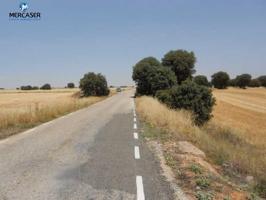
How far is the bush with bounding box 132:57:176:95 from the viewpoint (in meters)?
60.6

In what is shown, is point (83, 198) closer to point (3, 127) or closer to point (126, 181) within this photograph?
point (126, 181)

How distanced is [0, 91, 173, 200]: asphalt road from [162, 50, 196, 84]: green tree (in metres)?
61.4

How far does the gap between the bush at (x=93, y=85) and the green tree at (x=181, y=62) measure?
14.5 m

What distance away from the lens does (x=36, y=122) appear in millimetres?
20109

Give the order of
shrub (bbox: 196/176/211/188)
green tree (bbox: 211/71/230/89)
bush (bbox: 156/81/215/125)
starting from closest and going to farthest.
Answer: shrub (bbox: 196/176/211/188)
bush (bbox: 156/81/215/125)
green tree (bbox: 211/71/230/89)

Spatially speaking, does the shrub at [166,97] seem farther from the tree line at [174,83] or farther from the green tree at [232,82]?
the green tree at [232,82]

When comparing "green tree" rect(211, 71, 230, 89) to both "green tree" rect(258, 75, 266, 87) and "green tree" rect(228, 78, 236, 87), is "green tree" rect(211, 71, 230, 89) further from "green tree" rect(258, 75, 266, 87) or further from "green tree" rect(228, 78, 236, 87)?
"green tree" rect(258, 75, 266, 87)

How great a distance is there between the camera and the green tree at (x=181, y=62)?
73.9m

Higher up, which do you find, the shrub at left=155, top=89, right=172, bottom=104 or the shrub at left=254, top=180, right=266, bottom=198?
the shrub at left=155, top=89, right=172, bottom=104

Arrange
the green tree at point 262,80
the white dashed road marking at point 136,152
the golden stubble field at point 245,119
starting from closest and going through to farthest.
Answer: the white dashed road marking at point 136,152 < the golden stubble field at point 245,119 < the green tree at point 262,80

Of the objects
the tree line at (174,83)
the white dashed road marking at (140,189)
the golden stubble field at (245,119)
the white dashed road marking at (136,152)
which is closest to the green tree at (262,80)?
the tree line at (174,83)

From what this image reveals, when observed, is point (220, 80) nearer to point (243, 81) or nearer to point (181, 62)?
point (243, 81)

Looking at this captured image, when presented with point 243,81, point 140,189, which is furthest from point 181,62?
point 243,81

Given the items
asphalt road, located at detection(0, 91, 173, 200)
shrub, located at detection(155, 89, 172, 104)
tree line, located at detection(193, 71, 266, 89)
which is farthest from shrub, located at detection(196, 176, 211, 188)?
tree line, located at detection(193, 71, 266, 89)
